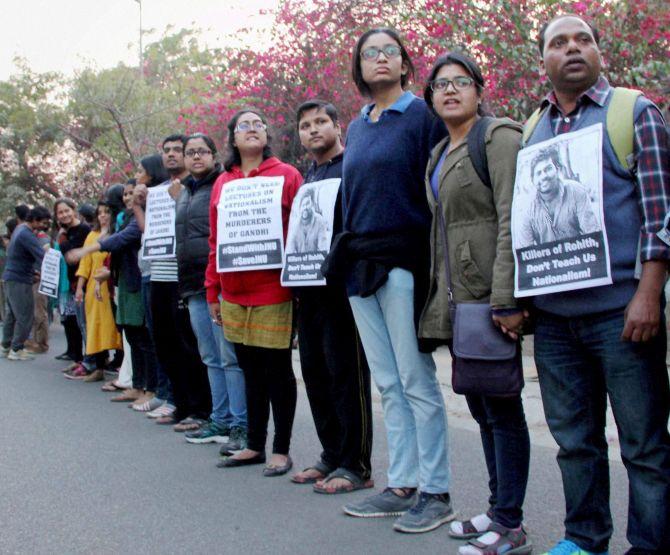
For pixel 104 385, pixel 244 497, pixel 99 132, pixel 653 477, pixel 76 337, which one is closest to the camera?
pixel 653 477

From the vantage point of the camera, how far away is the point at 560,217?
3.33 m

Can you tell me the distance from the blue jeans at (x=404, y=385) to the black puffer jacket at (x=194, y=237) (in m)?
1.99

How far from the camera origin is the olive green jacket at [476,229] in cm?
362

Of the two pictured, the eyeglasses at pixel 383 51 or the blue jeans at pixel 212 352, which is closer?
the eyeglasses at pixel 383 51

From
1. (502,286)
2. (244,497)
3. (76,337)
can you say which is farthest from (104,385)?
(502,286)

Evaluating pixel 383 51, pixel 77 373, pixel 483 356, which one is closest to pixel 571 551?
pixel 483 356

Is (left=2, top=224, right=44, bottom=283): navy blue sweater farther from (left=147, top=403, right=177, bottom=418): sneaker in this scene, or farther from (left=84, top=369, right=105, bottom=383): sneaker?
(left=147, top=403, right=177, bottom=418): sneaker

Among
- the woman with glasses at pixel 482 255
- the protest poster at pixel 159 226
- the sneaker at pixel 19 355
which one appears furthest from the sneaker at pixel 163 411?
the sneaker at pixel 19 355

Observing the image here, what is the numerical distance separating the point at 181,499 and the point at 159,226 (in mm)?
2586

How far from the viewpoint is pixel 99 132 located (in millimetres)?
24828

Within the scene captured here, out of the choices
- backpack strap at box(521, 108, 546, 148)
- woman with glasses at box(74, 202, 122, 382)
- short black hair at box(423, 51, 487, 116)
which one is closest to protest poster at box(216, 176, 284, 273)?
short black hair at box(423, 51, 487, 116)

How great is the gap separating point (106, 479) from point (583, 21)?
3.67m

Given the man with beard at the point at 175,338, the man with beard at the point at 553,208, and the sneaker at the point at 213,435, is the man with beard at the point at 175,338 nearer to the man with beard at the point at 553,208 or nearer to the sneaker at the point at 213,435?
the sneaker at the point at 213,435

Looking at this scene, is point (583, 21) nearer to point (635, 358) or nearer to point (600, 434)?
point (635, 358)
